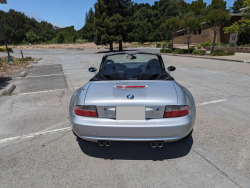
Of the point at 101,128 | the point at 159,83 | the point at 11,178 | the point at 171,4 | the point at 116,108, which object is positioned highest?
the point at 171,4

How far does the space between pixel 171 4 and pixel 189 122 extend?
96365 millimetres

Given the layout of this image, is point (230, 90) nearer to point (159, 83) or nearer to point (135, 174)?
point (159, 83)

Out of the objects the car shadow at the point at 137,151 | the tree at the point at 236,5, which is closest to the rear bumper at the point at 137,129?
the car shadow at the point at 137,151

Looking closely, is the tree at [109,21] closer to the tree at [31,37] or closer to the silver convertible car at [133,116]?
the silver convertible car at [133,116]

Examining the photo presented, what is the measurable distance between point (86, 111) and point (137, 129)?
706 mm

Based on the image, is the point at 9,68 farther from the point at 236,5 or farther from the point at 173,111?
the point at 236,5

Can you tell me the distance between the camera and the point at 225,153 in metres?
2.52

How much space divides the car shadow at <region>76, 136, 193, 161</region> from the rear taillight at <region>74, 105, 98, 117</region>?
2.40 feet

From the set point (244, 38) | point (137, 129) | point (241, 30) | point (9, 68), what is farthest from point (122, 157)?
point (244, 38)

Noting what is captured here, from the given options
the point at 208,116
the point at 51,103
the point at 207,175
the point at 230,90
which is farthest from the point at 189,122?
the point at 230,90

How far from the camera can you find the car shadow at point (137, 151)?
8.22 feet

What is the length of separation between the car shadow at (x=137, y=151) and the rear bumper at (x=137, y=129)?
1.48 feet

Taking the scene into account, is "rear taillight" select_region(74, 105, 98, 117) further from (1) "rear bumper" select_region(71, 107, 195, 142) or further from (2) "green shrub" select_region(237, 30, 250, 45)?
(2) "green shrub" select_region(237, 30, 250, 45)

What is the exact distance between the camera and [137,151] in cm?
264
